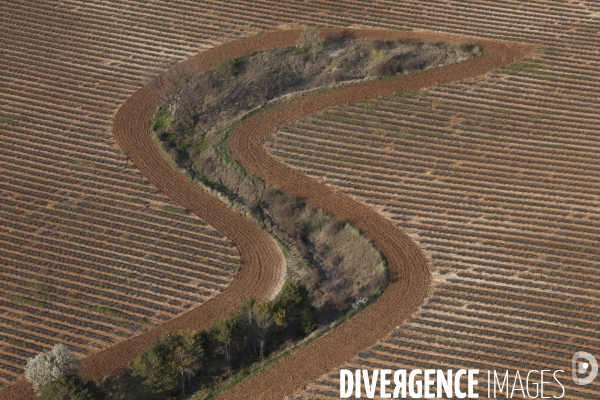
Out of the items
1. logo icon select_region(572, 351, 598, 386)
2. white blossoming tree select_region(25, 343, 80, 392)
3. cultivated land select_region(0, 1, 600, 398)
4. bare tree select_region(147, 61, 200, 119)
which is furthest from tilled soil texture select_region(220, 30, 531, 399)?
logo icon select_region(572, 351, 598, 386)

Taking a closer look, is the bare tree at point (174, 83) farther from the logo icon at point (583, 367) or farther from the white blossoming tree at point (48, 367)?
the logo icon at point (583, 367)

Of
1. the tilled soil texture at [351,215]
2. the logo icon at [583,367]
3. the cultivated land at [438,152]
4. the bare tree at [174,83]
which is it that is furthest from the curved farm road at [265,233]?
the logo icon at [583,367]

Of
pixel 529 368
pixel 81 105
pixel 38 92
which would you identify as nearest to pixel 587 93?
pixel 529 368

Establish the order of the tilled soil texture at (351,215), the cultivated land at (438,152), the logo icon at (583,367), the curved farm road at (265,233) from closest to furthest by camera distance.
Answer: the logo icon at (583,367) → the tilled soil texture at (351,215) → the curved farm road at (265,233) → the cultivated land at (438,152)

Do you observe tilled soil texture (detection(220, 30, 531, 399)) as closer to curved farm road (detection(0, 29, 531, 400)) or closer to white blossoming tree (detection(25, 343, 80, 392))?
curved farm road (detection(0, 29, 531, 400))

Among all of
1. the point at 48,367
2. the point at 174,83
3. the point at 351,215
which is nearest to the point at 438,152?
the point at 351,215

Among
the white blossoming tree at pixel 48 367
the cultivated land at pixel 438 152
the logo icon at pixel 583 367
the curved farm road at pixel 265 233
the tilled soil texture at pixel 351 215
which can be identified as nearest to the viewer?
the white blossoming tree at pixel 48 367

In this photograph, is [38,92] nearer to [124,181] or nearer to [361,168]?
[124,181]

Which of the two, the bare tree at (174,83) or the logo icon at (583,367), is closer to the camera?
the logo icon at (583,367)
